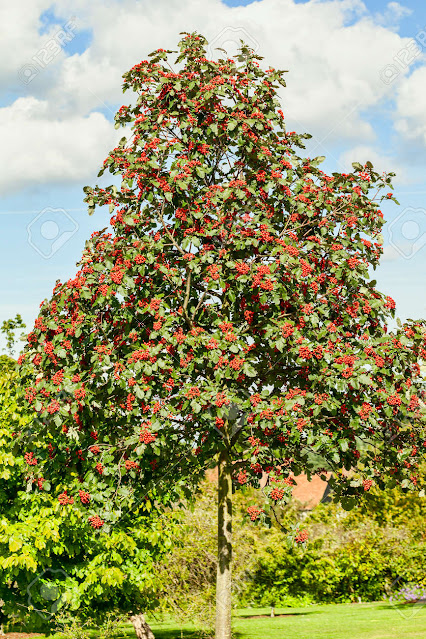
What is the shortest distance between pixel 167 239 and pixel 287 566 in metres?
17.1

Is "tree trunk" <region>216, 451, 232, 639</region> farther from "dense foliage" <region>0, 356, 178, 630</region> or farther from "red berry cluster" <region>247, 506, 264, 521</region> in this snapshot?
"dense foliage" <region>0, 356, 178, 630</region>

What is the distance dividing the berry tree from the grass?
8.05 meters

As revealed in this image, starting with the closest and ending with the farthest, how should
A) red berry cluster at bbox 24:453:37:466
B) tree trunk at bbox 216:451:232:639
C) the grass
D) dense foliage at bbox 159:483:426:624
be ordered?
1. red berry cluster at bbox 24:453:37:466
2. tree trunk at bbox 216:451:232:639
3. the grass
4. dense foliage at bbox 159:483:426:624

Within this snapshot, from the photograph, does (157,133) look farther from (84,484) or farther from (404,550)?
(404,550)

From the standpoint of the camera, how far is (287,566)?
2295cm

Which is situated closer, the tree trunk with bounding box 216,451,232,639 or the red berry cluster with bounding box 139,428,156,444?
the red berry cluster with bounding box 139,428,156,444

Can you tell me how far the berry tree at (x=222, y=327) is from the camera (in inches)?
314

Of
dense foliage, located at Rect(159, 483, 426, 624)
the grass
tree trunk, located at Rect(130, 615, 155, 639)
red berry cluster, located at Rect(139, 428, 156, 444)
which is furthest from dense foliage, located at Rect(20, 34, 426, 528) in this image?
dense foliage, located at Rect(159, 483, 426, 624)

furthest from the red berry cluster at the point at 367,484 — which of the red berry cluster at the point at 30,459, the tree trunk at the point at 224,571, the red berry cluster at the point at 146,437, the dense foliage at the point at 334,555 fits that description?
the dense foliage at the point at 334,555

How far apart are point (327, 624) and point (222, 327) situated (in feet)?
43.7

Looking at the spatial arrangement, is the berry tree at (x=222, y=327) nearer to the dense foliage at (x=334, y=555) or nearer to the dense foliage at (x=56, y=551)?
the dense foliage at (x=56, y=551)

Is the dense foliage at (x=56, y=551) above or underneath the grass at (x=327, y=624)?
above

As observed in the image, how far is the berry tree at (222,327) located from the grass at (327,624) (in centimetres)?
805

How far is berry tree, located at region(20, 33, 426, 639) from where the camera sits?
26.2 ft
